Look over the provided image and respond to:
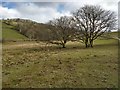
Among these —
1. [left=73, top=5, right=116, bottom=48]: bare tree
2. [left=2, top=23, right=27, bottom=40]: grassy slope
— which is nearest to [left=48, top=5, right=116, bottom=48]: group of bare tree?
[left=73, top=5, right=116, bottom=48]: bare tree

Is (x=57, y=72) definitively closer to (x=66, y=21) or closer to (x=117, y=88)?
(x=117, y=88)

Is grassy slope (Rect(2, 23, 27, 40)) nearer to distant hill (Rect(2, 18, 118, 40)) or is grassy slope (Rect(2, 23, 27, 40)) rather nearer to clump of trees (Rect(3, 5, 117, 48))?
distant hill (Rect(2, 18, 118, 40))

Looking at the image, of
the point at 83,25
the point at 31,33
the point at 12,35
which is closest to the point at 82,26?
the point at 83,25

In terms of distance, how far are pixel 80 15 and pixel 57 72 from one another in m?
36.3

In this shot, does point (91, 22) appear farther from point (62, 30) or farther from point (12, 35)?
point (12, 35)

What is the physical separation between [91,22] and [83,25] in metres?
2.11

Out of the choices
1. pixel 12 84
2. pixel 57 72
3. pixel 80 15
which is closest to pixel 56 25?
pixel 80 15

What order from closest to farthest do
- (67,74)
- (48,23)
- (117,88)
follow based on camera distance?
1. (117,88)
2. (67,74)
3. (48,23)

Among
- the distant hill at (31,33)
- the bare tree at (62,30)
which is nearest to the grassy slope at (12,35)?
the distant hill at (31,33)

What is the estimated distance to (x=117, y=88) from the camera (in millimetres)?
14258

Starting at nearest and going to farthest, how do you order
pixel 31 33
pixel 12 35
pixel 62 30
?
pixel 62 30, pixel 31 33, pixel 12 35

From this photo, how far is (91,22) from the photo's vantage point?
53344 mm

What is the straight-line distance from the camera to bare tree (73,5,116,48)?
173 feet

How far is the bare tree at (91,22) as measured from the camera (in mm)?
52625
